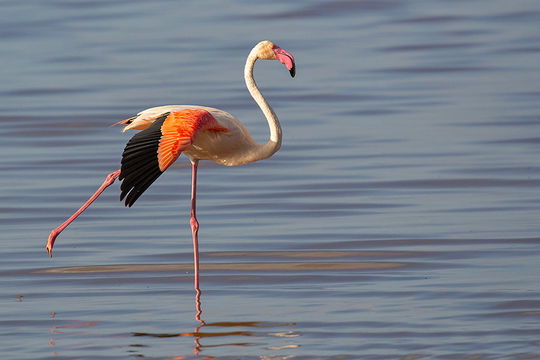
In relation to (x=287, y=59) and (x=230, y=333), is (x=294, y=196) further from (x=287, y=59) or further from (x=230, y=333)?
(x=230, y=333)

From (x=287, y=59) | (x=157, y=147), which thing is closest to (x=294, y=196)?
(x=287, y=59)

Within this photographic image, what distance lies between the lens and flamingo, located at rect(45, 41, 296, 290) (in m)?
7.62

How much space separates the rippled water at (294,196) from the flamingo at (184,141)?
2.07 ft

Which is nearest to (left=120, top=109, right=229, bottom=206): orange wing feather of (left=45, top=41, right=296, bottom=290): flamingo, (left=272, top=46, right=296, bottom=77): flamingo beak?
(left=45, top=41, right=296, bottom=290): flamingo

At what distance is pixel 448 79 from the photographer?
55.0 ft

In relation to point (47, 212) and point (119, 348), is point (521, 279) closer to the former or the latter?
point (119, 348)

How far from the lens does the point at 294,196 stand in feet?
37.3

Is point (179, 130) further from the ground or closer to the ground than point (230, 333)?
further from the ground

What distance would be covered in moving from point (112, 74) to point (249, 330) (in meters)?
10.7

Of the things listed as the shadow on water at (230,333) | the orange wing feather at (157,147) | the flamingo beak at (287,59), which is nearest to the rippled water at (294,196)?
the shadow on water at (230,333)

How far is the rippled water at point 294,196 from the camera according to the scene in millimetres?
7391

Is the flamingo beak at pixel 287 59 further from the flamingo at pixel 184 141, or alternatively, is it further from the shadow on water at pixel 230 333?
the shadow on water at pixel 230 333

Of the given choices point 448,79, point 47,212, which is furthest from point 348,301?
point 448,79

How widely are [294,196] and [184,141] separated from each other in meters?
3.52
